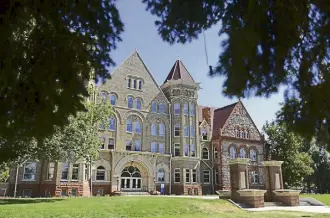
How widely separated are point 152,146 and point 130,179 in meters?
5.02

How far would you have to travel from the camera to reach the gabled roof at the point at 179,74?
4511cm

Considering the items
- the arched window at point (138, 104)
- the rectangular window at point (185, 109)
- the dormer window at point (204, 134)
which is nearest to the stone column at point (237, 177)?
the arched window at point (138, 104)

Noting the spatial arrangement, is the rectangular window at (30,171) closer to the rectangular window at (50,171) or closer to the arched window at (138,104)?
the rectangular window at (50,171)

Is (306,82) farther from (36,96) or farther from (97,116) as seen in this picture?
(97,116)

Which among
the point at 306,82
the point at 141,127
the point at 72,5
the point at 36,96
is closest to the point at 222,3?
the point at 306,82

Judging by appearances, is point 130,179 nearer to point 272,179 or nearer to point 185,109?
point 185,109

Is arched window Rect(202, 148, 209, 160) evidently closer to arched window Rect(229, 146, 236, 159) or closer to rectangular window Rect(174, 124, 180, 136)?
arched window Rect(229, 146, 236, 159)

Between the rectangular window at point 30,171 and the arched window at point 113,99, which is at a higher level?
the arched window at point 113,99

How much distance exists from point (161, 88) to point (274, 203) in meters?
24.8

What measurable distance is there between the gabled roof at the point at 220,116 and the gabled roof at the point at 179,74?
7553mm

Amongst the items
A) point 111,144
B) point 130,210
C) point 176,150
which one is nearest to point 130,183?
point 111,144

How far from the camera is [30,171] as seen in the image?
106ft

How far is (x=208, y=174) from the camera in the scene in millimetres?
44125

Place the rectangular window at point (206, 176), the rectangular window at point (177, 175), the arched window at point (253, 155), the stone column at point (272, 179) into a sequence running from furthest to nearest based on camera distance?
the arched window at point (253, 155), the rectangular window at point (206, 176), the rectangular window at point (177, 175), the stone column at point (272, 179)
